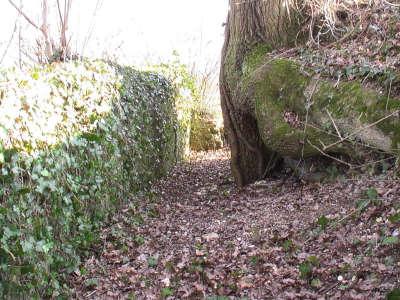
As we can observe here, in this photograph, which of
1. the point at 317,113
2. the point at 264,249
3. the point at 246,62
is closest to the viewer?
the point at 264,249

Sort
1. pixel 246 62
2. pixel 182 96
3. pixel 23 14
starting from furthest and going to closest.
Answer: pixel 182 96, pixel 23 14, pixel 246 62

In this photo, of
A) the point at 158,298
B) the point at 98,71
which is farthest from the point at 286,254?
the point at 98,71

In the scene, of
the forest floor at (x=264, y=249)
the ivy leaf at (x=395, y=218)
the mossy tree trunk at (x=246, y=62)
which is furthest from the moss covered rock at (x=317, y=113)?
the ivy leaf at (x=395, y=218)

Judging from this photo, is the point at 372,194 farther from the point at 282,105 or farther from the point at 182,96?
the point at 182,96

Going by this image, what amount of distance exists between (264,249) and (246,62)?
162 inches

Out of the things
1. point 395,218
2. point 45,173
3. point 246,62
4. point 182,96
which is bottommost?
point 395,218

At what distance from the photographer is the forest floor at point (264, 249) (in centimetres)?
394

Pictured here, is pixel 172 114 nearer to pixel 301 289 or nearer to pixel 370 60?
pixel 370 60

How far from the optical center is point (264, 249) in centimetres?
479

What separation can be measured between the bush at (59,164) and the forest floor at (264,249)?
0.42m

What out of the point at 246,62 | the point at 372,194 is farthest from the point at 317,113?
the point at 246,62

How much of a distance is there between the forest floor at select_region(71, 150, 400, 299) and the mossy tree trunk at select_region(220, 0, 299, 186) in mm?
1650

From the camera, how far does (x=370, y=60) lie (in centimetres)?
585

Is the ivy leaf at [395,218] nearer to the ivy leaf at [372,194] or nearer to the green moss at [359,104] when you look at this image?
the ivy leaf at [372,194]
